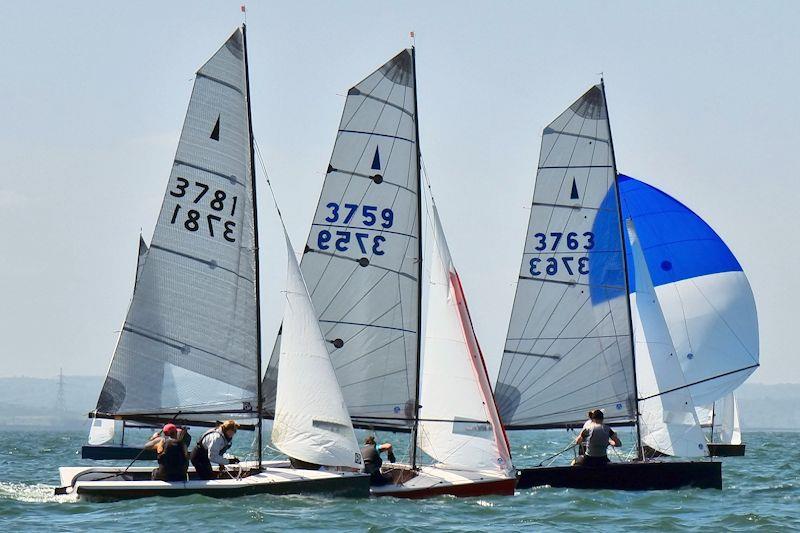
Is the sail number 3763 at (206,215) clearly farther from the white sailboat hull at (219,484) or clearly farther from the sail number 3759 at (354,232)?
the white sailboat hull at (219,484)

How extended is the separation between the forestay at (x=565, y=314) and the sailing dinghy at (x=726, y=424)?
18.2 metres

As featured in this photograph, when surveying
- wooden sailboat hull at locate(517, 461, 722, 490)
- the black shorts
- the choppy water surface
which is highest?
the black shorts

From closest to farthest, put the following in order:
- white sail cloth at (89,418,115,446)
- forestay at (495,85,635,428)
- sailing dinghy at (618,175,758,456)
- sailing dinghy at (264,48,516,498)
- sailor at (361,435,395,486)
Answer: sailor at (361,435,395,486) < sailing dinghy at (264,48,516,498) < forestay at (495,85,635,428) < sailing dinghy at (618,175,758,456) < white sail cloth at (89,418,115,446)

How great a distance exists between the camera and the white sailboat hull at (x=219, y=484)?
64.6 ft

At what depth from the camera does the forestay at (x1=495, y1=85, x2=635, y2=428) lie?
88.1 feet

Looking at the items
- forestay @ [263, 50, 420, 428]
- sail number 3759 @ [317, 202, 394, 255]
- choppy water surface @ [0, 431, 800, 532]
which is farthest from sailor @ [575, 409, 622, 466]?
sail number 3759 @ [317, 202, 394, 255]

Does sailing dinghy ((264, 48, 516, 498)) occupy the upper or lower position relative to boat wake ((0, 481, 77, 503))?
upper

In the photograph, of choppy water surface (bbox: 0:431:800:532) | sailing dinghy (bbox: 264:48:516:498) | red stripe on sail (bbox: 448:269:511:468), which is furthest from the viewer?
sailing dinghy (bbox: 264:48:516:498)

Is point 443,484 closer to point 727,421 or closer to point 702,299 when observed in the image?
point 702,299

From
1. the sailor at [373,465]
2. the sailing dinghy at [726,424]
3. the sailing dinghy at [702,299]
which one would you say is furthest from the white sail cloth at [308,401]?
the sailing dinghy at [726,424]

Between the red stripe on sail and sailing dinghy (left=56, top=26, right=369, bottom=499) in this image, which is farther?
the red stripe on sail

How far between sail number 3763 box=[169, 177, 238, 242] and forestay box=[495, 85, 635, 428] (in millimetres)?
7361

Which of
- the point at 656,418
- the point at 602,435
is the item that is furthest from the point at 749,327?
the point at 602,435

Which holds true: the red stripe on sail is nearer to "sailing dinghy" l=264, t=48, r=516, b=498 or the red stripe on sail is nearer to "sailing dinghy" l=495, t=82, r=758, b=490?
"sailing dinghy" l=264, t=48, r=516, b=498
